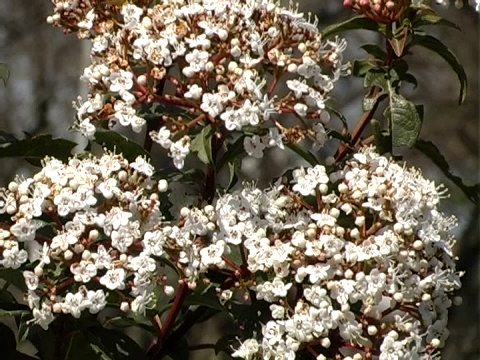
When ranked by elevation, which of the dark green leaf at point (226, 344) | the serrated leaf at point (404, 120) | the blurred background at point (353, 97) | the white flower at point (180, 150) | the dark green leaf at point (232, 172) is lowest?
the blurred background at point (353, 97)

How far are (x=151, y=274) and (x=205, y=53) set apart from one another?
0.33 metres

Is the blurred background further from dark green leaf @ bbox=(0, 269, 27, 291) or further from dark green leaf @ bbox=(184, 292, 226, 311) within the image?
dark green leaf @ bbox=(0, 269, 27, 291)

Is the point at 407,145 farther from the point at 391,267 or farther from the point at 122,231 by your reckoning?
the point at 122,231

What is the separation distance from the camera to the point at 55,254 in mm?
1298

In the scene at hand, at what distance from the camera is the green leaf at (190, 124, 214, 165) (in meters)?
1.39

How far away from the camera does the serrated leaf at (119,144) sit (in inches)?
57.5

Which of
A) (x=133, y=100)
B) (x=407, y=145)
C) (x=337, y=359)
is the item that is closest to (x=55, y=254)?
(x=133, y=100)

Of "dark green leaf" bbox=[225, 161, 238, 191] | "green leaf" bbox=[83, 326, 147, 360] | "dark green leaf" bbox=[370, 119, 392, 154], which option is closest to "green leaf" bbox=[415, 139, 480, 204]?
"dark green leaf" bbox=[370, 119, 392, 154]

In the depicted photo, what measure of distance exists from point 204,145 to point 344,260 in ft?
0.86

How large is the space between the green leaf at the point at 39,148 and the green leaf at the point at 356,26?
1.55 ft

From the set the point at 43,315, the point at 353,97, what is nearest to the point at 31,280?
the point at 43,315

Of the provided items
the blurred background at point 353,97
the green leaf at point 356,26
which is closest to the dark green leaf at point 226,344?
the green leaf at point 356,26

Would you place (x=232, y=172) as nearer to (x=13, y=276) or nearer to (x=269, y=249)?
(x=269, y=249)

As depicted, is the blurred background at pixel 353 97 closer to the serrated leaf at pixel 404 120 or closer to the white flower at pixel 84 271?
the serrated leaf at pixel 404 120
